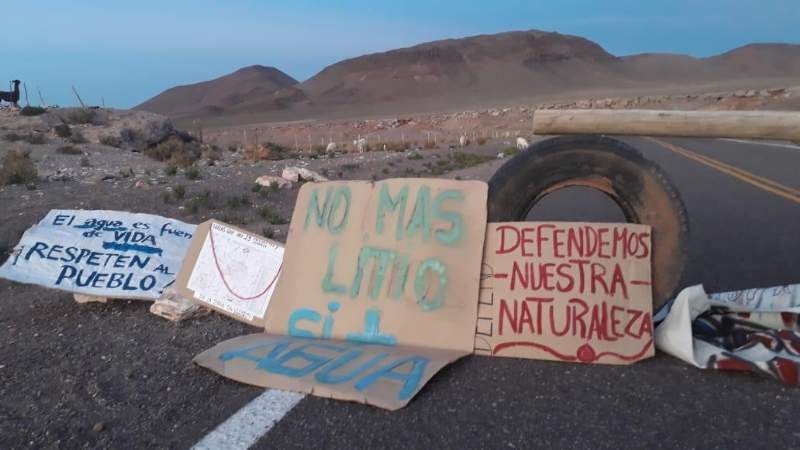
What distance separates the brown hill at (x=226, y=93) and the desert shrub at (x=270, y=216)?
135 meters

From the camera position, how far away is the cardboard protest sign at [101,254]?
5.50 metres

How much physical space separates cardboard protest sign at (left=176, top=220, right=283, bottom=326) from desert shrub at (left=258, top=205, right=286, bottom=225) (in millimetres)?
4422

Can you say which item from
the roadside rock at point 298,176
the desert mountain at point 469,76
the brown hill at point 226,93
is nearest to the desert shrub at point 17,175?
the roadside rock at point 298,176

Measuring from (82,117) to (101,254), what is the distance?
30.8 m

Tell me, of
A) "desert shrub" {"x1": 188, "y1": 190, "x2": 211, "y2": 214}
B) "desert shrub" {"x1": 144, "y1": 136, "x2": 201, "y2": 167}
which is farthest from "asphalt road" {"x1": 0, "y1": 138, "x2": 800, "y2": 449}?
"desert shrub" {"x1": 144, "y1": 136, "x2": 201, "y2": 167}

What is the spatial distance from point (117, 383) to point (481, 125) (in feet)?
227

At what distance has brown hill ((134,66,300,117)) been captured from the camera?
155375 mm

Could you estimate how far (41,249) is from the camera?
579 centimetres

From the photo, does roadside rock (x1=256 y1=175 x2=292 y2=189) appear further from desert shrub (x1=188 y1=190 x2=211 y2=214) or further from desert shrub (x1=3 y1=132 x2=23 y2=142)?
desert shrub (x1=3 y1=132 x2=23 y2=142)

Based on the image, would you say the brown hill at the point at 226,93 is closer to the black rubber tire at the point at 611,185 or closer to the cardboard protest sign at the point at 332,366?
the black rubber tire at the point at 611,185

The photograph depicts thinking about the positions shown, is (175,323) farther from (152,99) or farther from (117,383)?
(152,99)

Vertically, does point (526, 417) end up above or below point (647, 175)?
below

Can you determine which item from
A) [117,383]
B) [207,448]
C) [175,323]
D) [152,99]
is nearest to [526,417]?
[207,448]

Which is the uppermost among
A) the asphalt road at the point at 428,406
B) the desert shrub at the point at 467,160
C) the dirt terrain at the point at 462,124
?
the asphalt road at the point at 428,406
